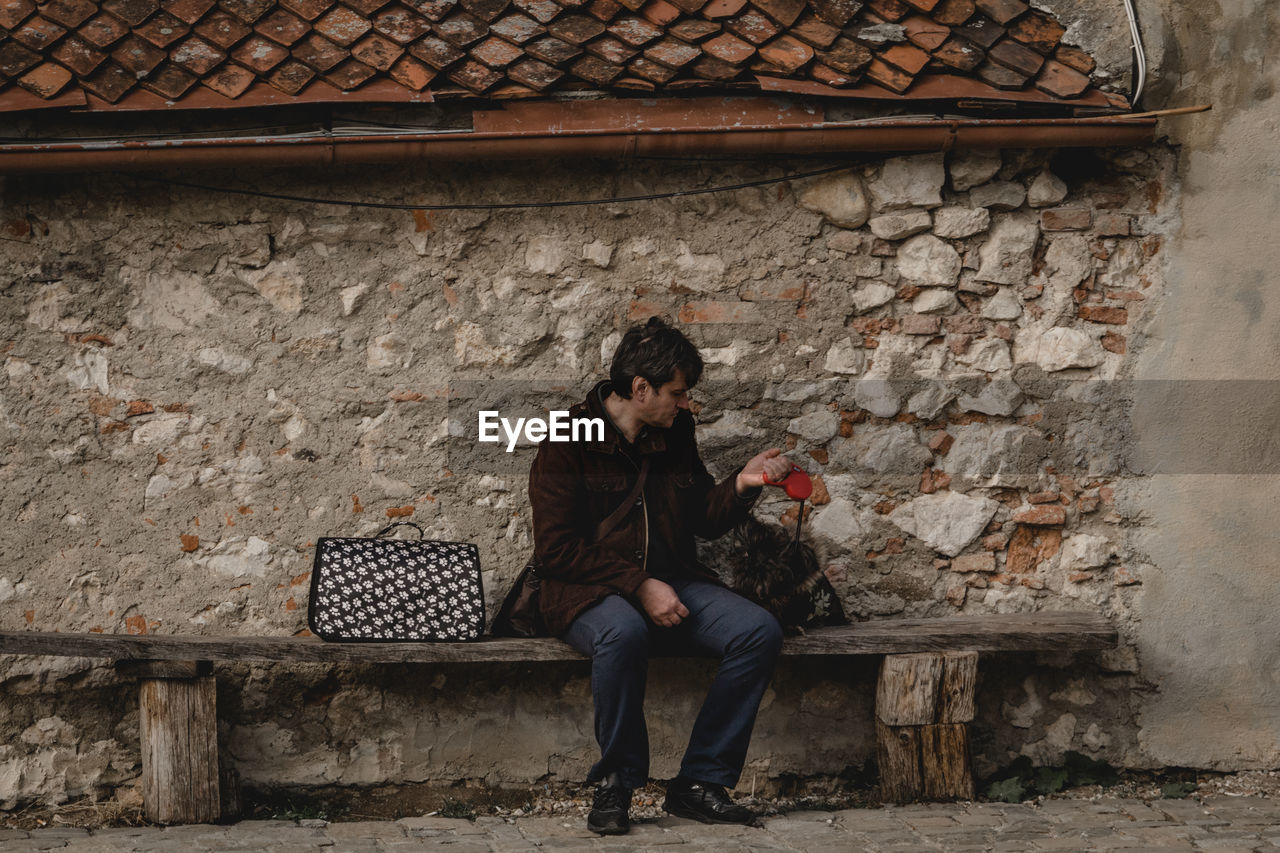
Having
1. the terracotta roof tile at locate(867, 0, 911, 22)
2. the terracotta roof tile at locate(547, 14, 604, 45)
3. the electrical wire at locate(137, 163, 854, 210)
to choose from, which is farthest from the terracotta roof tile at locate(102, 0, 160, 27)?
the terracotta roof tile at locate(867, 0, 911, 22)

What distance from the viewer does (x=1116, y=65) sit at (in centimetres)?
403

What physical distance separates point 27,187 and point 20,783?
185cm

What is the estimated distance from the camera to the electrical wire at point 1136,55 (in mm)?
3990

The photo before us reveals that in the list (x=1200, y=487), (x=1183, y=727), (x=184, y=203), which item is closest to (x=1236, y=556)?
(x=1200, y=487)

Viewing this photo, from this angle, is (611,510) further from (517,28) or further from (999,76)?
(999,76)

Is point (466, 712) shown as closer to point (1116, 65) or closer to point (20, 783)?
point (20, 783)

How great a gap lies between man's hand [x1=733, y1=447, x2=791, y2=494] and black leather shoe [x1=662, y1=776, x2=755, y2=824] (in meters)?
0.87

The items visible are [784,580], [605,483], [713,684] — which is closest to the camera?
[713,684]

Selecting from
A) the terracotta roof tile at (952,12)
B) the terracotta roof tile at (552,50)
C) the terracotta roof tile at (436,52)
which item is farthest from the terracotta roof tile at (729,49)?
the terracotta roof tile at (436,52)

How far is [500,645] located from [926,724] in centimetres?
133

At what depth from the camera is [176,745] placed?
3637mm

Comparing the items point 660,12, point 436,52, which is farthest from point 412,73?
point 660,12

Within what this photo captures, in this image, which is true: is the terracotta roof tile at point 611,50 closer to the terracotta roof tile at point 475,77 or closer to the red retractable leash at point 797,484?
the terracotta roof tile at point 475,77

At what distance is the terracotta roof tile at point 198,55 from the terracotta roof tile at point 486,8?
2.57ft
